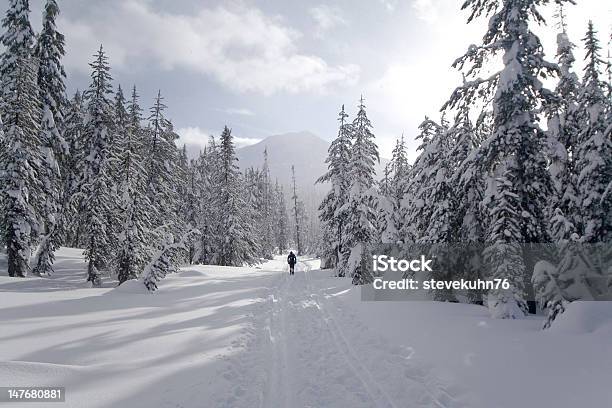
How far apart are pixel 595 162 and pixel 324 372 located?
1371cm

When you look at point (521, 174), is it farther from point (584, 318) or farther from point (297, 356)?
point (297, 356)

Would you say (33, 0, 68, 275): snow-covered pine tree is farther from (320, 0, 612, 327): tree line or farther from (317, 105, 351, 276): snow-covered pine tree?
(320, 0, 612, 327): tree line

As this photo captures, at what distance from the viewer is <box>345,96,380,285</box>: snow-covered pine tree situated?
23.0 meters

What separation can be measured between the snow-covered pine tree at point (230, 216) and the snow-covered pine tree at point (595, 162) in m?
32.0

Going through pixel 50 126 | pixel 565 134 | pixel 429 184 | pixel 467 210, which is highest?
pixel 50 126

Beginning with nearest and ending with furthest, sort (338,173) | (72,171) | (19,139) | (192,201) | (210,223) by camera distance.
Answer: (19,139)
(72,171)
(338,173)
(192,201)
(210,223)

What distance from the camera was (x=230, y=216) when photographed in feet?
130

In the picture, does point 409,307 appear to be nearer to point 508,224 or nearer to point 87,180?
point 508,224

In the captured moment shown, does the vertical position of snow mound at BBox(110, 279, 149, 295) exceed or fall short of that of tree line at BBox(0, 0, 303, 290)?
it falls short

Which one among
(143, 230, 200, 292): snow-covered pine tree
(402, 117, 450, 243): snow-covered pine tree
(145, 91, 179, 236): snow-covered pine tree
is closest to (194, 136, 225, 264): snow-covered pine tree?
(145, 91, 179, 236): snow-covered pine tree

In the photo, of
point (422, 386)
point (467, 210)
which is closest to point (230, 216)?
point (467, 210)

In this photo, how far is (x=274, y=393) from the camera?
21.2 ft

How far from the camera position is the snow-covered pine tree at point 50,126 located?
2222 cm

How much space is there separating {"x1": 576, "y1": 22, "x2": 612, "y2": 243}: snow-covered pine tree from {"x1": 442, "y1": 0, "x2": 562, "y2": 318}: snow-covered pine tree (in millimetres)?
3533
